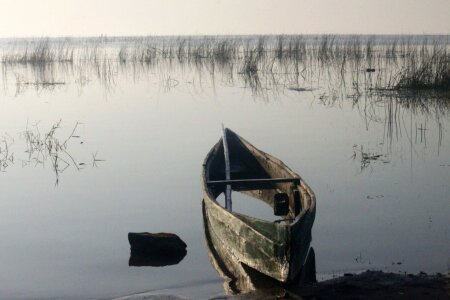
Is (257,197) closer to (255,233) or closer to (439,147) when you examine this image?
(255,233)

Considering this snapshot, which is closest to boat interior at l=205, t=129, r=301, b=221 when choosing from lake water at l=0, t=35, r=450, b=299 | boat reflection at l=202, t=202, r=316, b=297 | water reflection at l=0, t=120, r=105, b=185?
lake water at l=0, t=35, r=450, b=299

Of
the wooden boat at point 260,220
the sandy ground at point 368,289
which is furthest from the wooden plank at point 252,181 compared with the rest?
the sandy ground at point 368,289

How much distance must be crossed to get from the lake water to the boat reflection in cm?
9

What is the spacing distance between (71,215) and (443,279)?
13.7ft

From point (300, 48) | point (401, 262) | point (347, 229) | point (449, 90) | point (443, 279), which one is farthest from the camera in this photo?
point (300, 48)

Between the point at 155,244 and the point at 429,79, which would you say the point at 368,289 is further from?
the point at 429,79

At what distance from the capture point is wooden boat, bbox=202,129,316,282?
19.7ft

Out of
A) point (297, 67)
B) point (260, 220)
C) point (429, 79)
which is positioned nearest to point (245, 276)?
point (260, 220)

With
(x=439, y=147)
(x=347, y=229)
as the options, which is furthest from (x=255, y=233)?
(x=439, y=147)

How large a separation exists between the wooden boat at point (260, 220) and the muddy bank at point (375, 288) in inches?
6.8

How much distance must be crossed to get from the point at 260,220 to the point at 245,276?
0.60 m

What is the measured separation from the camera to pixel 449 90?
17.9 m

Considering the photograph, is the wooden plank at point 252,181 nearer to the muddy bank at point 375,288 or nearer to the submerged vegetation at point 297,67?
the muddy bank at point 375,288

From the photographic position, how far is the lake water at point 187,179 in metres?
7.05
